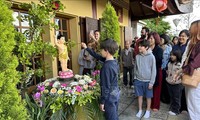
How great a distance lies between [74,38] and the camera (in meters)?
3.68

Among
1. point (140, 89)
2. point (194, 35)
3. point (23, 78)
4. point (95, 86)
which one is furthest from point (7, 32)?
point (140, 89)

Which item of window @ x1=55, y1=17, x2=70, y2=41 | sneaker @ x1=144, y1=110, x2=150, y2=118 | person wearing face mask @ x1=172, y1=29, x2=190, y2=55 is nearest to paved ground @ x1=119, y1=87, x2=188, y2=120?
sneaker @ x1=144, y1=110, x2=150, y2=118

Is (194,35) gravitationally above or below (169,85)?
above

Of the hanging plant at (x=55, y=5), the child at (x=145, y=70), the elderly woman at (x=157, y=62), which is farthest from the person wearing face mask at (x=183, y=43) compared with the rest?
the hanging plant at (x=55, y=5)

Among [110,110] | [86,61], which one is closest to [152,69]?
[110,110]

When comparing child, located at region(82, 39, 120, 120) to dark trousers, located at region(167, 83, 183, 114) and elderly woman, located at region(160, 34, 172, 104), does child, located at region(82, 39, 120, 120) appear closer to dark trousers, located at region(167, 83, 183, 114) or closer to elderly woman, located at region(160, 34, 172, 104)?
dark trousers, located at region(167, 83, 183, 114)

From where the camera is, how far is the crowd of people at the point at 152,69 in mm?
1913

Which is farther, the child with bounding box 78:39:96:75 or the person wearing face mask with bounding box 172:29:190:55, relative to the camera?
the child with bounding box 78:39:96:75

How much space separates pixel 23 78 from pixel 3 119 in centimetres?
69

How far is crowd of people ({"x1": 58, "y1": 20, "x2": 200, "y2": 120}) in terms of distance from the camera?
1.91 meters

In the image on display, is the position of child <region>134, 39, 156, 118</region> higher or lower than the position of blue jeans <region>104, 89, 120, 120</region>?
higher

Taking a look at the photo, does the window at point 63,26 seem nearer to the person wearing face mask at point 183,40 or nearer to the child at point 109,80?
the child at point 109,80

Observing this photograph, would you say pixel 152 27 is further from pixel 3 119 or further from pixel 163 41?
pixel 3 119

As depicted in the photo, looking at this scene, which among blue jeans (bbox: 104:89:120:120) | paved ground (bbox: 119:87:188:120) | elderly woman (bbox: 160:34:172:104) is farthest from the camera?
elderly woman (bbox: 160:34:172:104)
